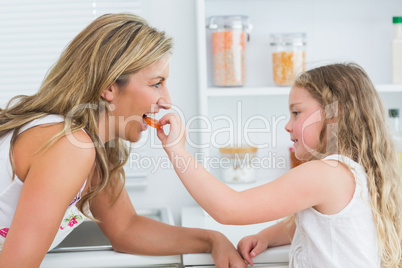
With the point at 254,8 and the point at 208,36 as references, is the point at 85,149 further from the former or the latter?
the point at 254,8

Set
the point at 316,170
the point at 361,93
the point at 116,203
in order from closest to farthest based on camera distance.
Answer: the point at 316,170 < the point at 361,93 < the point at 116,203

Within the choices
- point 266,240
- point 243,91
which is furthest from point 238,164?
point 266,240

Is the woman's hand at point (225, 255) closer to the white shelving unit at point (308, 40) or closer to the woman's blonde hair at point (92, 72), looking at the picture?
the woman's blonde hair at point (92, 72)

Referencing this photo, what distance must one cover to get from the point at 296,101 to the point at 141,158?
0.80m

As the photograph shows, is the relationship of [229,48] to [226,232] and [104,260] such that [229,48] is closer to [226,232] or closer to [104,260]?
[226,232]

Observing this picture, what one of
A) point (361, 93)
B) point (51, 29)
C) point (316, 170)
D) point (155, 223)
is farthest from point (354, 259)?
point (51, 29)

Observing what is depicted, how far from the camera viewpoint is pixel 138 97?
4.10ft

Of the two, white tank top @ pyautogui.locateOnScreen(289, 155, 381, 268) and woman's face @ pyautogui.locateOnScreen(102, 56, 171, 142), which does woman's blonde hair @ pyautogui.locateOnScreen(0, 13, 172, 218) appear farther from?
white tank top @ pyautogui.locateOnScreen(289, 155, 381, 268)

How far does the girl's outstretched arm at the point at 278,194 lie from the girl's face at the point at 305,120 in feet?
0.40

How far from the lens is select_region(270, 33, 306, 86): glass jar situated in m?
Answer: 1.70

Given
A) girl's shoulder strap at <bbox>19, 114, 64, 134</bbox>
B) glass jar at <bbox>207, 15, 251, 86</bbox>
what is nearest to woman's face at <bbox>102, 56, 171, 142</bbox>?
girl's shoulder strap at <bbox>19, 114, 64, 134</bbox>

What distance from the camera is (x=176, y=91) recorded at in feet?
6.02

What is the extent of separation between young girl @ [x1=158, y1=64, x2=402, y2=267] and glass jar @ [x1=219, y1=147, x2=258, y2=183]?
0.54m

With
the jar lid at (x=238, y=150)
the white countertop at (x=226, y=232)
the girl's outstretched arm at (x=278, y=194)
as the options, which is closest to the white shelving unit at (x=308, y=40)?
the jar lid at (x=238, y=150)
